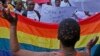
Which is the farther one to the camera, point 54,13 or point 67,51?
Result: point 54,13

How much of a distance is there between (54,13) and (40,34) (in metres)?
1.35

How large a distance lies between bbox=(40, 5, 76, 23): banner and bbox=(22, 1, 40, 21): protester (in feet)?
0.40

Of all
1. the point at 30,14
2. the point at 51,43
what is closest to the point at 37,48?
the point at 51,43

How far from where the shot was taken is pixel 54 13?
7.01 meters

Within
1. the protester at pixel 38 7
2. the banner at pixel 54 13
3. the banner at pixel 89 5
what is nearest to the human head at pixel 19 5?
the protester at pixel 38 7

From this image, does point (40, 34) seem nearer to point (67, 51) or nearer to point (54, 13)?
point (54, 13)

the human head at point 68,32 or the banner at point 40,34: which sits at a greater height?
the human head at point 68,32

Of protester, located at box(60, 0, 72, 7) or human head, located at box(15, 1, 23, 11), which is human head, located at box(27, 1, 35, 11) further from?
protester, located at box(60, 0, 72, 7)

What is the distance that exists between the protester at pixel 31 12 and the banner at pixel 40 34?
101 centimetres

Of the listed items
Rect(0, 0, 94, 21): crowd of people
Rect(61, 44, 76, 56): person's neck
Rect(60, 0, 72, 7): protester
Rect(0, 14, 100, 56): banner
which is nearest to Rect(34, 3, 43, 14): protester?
Rect(0, 0, 94, 21): crowd of people

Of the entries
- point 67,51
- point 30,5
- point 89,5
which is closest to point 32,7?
point 30,5

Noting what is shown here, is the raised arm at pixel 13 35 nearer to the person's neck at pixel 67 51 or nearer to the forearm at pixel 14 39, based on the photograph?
the forearm at pixel 14 39

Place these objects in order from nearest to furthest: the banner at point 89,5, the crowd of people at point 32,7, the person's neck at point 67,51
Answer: the person's neck at point 67,51
the banner at point 89,5
the crowd of people at point 32,7

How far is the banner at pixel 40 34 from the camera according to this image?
561 cm
